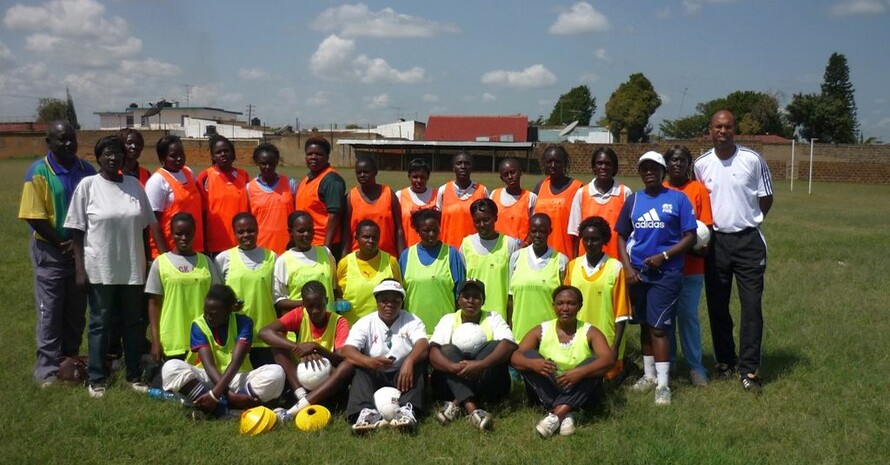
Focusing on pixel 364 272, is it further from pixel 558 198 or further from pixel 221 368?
pixel 558 198

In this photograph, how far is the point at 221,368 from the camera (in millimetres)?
5320

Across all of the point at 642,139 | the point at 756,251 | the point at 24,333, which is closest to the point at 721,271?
the point at 756,251

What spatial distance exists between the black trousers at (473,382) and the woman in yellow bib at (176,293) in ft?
6.31

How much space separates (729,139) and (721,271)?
1096 millimetres

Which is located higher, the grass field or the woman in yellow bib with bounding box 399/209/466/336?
the woman in yellow bib with bounding box 399/209/466/336

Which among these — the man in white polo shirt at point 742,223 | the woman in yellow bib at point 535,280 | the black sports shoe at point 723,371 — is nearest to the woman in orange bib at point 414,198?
the woman in yellow bib at point 535,280

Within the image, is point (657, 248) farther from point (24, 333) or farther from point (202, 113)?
point (202, 113)

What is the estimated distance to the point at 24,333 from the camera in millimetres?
7281

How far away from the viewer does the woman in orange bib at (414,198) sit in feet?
21.5

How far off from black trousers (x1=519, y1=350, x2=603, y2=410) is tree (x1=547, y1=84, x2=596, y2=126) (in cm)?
9878

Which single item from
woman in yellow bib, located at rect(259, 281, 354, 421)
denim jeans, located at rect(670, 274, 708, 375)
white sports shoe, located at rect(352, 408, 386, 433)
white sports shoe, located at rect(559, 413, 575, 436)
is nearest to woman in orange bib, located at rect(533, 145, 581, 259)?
denim jeans, located at rect(670, 274, 708, 375)

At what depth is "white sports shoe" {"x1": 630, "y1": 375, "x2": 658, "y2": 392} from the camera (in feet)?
18.8

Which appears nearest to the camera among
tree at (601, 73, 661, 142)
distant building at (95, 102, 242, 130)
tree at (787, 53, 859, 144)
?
tree at (787, 53, 859, 144)

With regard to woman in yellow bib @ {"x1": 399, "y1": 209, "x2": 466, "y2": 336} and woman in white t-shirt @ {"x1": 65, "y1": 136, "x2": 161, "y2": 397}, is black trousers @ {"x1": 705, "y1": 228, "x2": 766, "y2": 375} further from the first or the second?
woman in white t-shirt @ {"x1": 65, "y1": 136, "x2": 161, "y2": 397}
